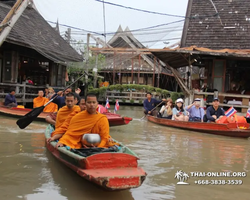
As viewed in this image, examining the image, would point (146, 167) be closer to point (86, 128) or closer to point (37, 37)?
point (86, 128)

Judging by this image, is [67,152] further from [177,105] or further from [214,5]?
[214,5]

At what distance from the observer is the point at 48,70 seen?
1972cm

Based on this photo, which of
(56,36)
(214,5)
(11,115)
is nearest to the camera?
(11,115)

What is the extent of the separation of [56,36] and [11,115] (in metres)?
8.52

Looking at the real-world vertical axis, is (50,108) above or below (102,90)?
Answer: below

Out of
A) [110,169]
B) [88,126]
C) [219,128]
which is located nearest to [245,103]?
[219,128]

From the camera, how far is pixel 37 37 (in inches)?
618

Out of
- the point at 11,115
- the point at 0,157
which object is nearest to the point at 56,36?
the point at 11,115

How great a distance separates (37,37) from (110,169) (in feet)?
43.3

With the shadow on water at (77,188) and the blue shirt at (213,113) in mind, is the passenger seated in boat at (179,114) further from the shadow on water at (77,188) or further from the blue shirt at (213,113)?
the shadow on water at (77,188)

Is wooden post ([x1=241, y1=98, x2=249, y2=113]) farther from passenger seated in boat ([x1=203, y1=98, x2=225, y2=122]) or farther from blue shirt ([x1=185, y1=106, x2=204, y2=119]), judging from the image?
passenger seated in boat ([x1=203, y1=98, x2=225, y2=122])

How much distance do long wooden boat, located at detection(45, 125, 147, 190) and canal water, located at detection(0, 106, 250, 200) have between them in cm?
38

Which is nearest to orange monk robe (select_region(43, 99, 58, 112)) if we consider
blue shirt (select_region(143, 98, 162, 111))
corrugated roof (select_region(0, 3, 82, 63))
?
corrugated roof (select_region(0, 3, 82, 63))

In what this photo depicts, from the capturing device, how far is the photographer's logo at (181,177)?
475cm
